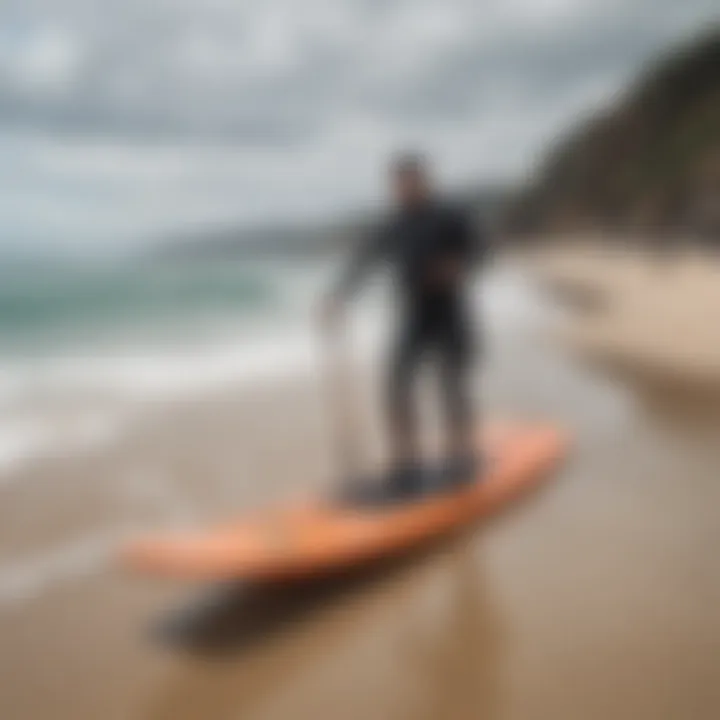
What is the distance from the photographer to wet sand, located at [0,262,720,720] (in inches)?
41.4

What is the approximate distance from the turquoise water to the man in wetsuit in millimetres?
254

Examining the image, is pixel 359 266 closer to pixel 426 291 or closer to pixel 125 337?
pixel 426 291

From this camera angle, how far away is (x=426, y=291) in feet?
4.71

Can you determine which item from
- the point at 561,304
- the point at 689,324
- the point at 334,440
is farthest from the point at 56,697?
the point at 689,324

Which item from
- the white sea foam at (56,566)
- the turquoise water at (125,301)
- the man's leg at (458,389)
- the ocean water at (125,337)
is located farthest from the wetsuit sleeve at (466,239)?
the white sea foam at (56,566)

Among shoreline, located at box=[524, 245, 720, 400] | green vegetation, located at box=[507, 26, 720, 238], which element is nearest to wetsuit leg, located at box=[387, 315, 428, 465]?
green vegetation, located at box=[507, 26, 720, 238]

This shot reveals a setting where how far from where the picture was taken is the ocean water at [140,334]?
5.33 ft

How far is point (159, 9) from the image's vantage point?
1.49 metres

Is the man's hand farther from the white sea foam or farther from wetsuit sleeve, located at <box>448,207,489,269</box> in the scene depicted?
the white sea foam

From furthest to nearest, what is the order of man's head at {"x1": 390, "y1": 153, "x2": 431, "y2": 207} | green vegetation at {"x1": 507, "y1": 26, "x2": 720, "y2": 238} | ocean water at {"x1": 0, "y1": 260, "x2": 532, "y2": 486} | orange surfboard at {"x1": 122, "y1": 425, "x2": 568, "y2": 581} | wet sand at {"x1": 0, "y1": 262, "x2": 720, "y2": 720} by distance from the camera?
1. green vegetation at {"x1": 507, "y1": 26, "x2": 720, "y2": 238}
2. ocean water at {"x1": 0, "y1": 260, "x2": 532, "y2": 486}
3. man's head at {"x1": 390, "y1": 153, "x2": 431, "y2": 207}
4. orange surfboard at {"x1": 122, "y1": 425, "x2": 568, "y2": 581}
5. wet sand at {"x1": 0, "y1": 262, "x2": 720, "y2": 720}

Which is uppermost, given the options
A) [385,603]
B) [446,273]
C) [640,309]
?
[446,273]

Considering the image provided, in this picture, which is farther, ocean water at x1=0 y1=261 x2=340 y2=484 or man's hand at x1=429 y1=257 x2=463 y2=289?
ocean water at x1=0 y1=261 x2=340 y2=484

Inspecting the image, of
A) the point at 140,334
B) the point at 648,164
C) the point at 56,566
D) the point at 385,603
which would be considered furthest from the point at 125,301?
the point at 648,164

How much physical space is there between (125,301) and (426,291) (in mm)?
790
